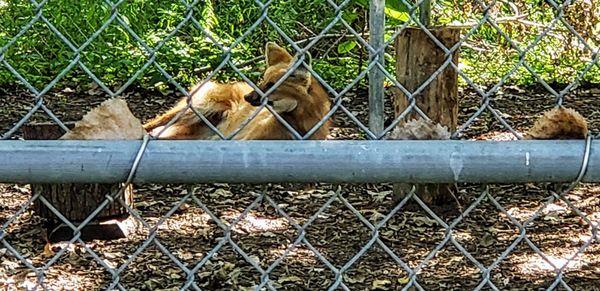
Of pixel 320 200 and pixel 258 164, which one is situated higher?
pixel 258 164

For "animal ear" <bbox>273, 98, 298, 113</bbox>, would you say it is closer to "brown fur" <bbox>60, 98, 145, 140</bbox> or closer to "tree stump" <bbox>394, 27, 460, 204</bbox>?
"tree stump" <bbox>394, 27, 460, 204</bbox>

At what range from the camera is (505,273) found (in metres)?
4.24

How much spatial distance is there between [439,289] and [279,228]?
123 cm

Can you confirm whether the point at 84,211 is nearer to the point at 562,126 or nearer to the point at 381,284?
the point at 381,284

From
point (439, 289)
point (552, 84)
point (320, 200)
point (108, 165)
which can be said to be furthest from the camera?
point (552, 84)

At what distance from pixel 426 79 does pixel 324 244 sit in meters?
1.05

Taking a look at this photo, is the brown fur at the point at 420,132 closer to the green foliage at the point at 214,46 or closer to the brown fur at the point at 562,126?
the brown fur at the point at 562,126

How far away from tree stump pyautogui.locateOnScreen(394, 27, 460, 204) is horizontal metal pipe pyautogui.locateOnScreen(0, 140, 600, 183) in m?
2.62

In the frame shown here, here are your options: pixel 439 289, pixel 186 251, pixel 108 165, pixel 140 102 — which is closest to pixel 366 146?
pixel 108 165

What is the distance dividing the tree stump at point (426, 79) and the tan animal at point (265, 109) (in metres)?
1.15

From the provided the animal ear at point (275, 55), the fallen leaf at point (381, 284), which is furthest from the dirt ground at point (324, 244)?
the animal ear at point (275, 55)

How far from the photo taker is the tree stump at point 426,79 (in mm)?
4695

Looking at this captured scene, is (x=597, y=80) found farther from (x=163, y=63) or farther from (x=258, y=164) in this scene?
(x=258, y=164)

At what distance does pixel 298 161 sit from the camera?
6.29 ft
